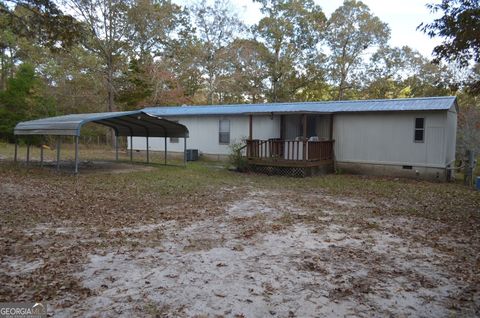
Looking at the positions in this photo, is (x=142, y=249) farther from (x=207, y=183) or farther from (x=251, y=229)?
(x=207, y=183)

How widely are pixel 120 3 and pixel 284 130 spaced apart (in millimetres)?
14203

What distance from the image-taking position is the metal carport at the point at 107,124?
12070mm

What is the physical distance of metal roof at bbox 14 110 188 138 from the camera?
39.9 feet

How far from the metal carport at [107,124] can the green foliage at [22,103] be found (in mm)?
9339

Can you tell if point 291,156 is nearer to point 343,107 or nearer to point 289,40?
point 343,107

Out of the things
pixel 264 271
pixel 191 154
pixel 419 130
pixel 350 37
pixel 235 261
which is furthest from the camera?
pixel 350 37

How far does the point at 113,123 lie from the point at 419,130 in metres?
12.9

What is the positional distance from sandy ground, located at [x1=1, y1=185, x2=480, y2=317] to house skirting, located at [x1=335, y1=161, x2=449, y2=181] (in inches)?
291

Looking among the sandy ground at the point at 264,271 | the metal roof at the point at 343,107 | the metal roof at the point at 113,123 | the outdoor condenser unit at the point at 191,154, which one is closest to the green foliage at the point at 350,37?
the metal roof at the point at 343,107

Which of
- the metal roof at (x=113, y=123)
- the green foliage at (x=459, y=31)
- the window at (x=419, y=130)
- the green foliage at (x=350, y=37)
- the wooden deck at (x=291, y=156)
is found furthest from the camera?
the green foliage at (x=350, y=37)

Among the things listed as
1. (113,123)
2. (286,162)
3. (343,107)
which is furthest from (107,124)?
(343,107)

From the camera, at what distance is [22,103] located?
24.7 m

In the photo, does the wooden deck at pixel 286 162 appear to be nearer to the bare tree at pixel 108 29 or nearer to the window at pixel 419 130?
the window at pixel 419 130

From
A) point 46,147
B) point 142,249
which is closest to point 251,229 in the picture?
point 142,249
